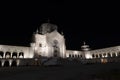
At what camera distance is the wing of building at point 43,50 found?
147 feet

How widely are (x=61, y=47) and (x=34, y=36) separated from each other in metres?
12.1

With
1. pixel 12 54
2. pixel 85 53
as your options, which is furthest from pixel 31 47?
pixel 85 53

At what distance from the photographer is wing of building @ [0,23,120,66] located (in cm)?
4488

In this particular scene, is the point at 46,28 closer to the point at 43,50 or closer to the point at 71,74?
the point at 43,50

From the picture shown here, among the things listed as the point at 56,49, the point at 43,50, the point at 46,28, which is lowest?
the point at 43,50

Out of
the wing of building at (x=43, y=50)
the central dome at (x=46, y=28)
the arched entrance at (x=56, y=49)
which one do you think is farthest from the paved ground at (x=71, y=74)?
the central dome at (x=46, y=28)

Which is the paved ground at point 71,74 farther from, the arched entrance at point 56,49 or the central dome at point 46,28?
the central dome at point 46,28

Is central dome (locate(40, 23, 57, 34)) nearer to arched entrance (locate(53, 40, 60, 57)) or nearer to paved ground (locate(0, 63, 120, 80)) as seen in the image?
arched entrance (locate(53, 40, 60, 57))

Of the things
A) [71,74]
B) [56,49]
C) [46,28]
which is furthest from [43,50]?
[71,74]

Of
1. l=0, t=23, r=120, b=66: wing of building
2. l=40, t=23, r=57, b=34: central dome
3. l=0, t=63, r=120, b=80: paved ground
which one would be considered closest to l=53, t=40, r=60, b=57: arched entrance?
l=0, t=23, r=120, b=66: wing of building

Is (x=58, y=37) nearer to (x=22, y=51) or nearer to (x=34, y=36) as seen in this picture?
(x=34, y=36)

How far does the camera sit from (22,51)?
159ft

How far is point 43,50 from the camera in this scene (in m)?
51.2

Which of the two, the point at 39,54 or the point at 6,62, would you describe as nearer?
the point at 6,62
